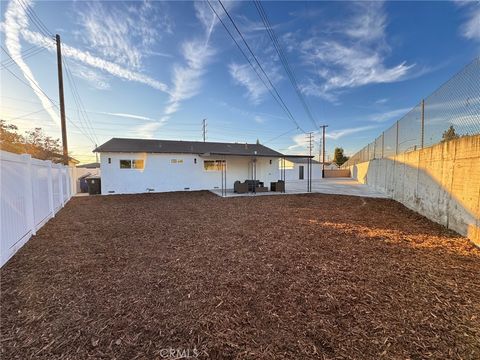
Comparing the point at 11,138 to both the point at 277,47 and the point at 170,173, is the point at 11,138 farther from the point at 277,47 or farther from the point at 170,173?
the point at 277,47

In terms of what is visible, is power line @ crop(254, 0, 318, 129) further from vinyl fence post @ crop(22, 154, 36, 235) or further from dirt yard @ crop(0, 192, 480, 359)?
vinyl fence post @ crop(22, 154, 36, 235)

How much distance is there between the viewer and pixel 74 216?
7.30 metres

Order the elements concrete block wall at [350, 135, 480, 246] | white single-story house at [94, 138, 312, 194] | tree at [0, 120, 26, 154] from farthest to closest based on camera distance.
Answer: tree at [0, 120, 26, 154], white single-story house at [94, 138, 312, 194], concrete block wall at [350, 135, 480, 246]

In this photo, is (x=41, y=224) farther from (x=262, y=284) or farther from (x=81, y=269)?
(x=262, y=284)

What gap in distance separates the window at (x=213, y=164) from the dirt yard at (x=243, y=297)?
38.5 ft

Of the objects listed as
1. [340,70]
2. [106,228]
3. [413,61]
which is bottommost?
[106,228]

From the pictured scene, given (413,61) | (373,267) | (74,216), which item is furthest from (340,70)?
(74,216)

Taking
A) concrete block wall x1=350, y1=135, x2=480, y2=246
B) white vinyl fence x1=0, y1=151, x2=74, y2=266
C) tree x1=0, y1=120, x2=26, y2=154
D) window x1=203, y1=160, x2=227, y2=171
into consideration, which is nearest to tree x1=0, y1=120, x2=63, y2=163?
tree x1=0, y1=120, x2=26, y2=154

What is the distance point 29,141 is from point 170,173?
1638 cm

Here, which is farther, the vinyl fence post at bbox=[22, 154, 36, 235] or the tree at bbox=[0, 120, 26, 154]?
the tree at bbox=[0, 120, 26, 154]

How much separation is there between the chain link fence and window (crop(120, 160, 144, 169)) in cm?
1499

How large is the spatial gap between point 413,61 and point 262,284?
13.5 metres

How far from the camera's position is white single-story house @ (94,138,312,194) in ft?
46.5

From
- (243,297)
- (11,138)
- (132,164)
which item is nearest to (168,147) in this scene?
(132,164)
